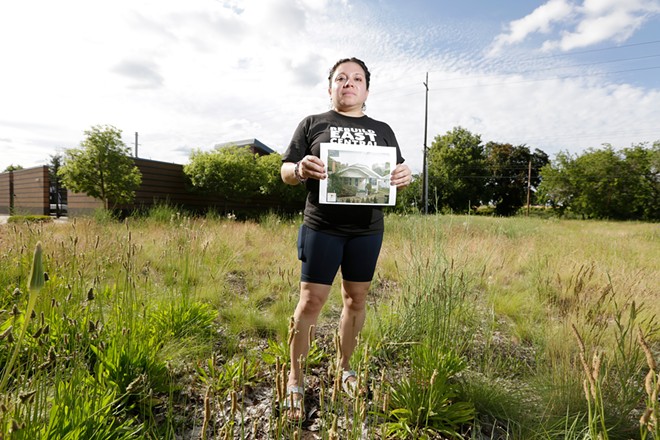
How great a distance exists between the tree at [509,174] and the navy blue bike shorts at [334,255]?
134 ft

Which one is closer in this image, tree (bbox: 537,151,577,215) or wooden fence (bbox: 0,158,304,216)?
wooden fence (bbox: 0,158,304,216)

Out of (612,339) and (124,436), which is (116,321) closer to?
(124,436)

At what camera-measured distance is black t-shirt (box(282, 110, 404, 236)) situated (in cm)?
184

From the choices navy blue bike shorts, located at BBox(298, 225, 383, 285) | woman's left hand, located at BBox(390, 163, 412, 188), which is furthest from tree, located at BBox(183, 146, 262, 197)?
woman's left hand, located at BBox(390, 163, 412, 188)

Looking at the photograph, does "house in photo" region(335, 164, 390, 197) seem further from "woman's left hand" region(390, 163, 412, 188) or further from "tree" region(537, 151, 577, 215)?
"tree" region(537, 151, 577, 215)

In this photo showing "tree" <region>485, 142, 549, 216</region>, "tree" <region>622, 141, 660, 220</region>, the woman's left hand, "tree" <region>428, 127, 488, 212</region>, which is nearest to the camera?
the woman's left hand

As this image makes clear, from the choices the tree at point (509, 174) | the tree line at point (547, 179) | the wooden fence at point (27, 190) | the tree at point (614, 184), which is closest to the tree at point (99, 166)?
the wooden fence at point (27, 190)

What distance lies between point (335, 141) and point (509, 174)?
148ft

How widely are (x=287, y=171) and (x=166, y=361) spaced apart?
146cm

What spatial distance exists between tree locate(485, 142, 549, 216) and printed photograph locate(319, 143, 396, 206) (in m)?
41.1

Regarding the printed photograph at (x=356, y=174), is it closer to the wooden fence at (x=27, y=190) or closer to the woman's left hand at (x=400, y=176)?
the woman's left hand at (x=400, y=176)

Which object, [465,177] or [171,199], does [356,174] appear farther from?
[465,177]

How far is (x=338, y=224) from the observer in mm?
1852

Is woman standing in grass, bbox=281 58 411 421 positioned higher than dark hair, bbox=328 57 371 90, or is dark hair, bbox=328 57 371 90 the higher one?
dark hair, bbox=328 57 371 90
